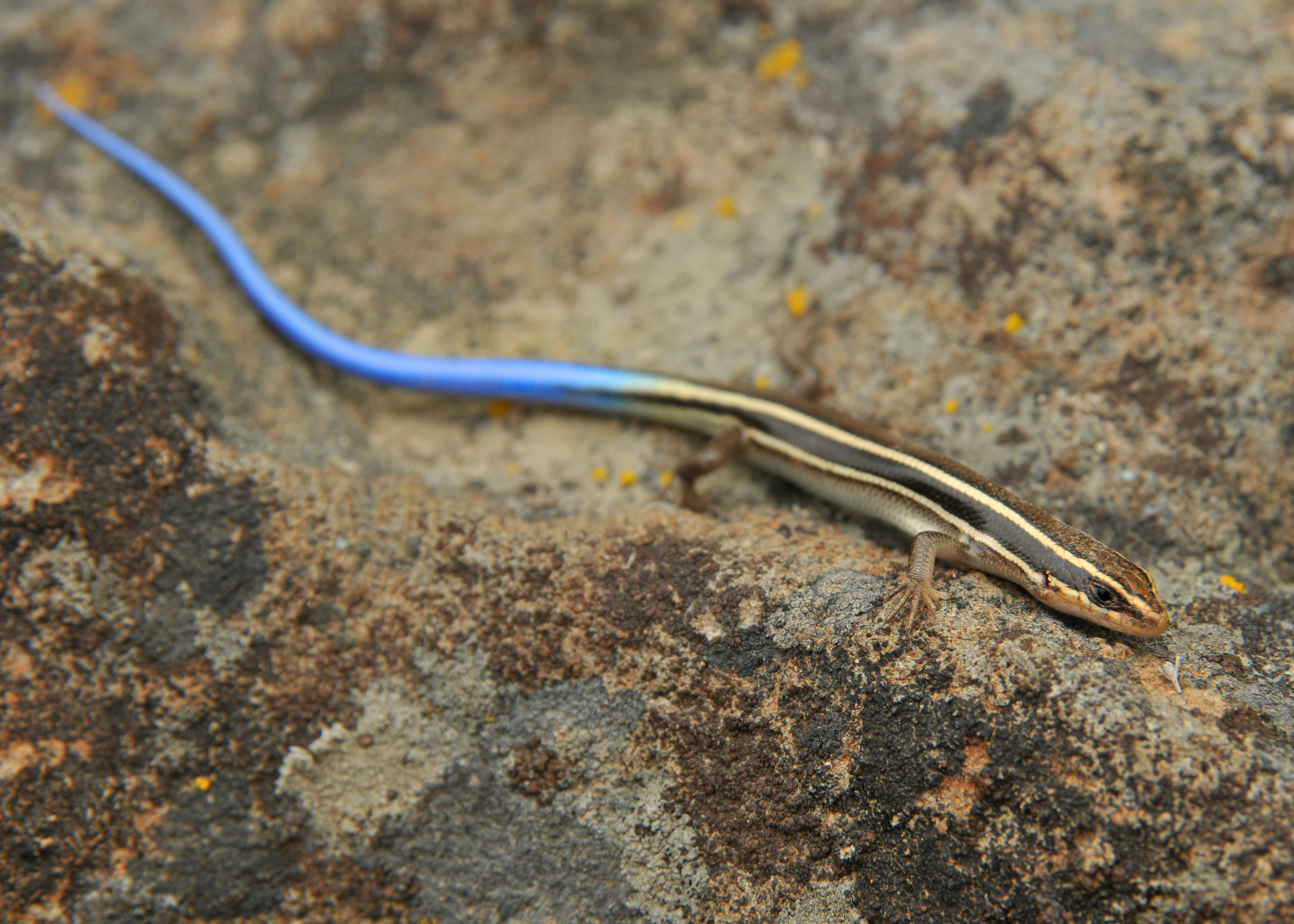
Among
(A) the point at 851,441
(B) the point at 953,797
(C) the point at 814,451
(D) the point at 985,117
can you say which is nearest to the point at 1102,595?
(B) the point at 953,797

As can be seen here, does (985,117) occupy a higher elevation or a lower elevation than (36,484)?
higher

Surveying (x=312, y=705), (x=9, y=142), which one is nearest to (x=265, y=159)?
(x=9, y=142)

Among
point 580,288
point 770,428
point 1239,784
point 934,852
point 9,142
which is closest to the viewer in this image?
point 1239,784

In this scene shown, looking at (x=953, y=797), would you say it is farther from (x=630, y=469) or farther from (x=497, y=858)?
(x=630, y=469)

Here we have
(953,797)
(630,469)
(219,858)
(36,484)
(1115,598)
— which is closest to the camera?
Answer: (953,797)

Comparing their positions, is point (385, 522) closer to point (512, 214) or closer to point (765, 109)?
point (512, 214)

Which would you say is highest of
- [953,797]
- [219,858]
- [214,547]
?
[214,547]
